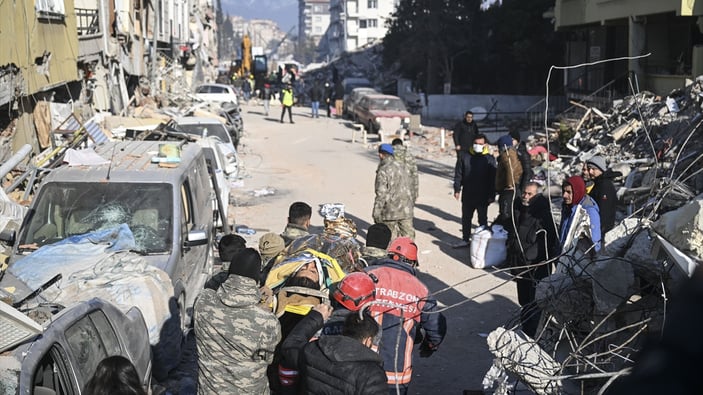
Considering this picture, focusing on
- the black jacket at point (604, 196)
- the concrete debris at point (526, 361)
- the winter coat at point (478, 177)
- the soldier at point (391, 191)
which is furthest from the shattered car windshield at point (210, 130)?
the concrete debris at point (526, 361)

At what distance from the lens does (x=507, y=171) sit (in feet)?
39.1

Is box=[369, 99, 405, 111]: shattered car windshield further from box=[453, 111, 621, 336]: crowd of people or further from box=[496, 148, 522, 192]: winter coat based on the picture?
box=[496, 148, 522, 192]: winter coat

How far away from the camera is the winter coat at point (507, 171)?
1184 cm

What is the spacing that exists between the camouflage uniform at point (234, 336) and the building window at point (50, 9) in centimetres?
1109

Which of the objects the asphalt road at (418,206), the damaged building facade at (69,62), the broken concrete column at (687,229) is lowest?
the asphalt road at (418,206)

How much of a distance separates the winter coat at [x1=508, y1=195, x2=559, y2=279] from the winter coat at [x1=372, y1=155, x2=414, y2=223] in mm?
2177

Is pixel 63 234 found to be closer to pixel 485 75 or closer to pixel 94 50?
pixel 94 50

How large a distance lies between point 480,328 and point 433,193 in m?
9.70

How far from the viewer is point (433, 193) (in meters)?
18.7

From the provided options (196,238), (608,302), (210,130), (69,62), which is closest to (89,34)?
(69,62)

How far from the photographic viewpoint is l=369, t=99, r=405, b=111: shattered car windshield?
33594 mm

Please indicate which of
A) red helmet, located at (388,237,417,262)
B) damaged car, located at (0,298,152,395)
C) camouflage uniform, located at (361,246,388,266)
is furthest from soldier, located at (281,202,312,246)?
damaged car, located at (0,298,152,395)

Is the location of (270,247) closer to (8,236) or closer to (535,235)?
(8,236)

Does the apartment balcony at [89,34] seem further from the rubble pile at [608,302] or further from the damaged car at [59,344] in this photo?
the rubble pile at [608,302]
